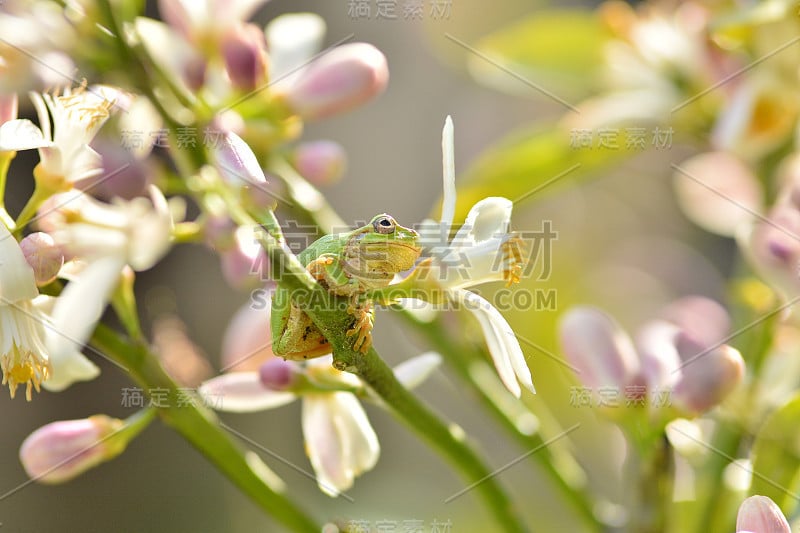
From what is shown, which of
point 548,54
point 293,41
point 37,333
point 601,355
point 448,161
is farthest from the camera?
point 548,54

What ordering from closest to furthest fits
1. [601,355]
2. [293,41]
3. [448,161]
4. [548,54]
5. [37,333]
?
[448,161]
[37,333]
[601,355]
[293,41]
[548,54]

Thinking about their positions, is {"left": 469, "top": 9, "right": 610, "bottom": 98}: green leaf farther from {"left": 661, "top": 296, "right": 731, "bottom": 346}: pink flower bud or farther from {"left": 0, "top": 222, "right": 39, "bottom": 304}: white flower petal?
{"left": 0, "top": 222, "right": 39, "bottom": 304}: white flower petal

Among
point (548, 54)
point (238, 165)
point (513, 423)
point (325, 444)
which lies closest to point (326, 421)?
point (325, 444)

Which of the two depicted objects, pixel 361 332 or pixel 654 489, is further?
pixel 654 489

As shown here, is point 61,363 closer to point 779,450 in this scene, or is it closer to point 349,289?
point 349,289

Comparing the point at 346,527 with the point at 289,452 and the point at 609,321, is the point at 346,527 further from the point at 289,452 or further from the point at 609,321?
the point at 289,452

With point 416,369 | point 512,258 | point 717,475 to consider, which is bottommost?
point 717,475

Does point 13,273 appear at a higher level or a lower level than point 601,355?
higher

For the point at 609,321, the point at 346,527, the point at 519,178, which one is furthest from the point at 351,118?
the point at 346,527

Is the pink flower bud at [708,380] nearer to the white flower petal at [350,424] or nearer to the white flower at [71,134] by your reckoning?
the white flower petal at [350,424]
